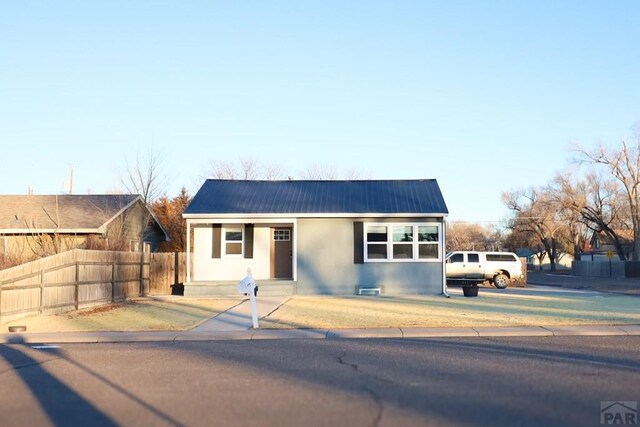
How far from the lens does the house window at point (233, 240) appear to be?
2903cm

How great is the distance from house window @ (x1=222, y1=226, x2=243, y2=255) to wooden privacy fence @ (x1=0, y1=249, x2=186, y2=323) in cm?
352

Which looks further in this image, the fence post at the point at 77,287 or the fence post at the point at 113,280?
the fence post at the point at 113,280

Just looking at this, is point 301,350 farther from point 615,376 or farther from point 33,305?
point 33,305

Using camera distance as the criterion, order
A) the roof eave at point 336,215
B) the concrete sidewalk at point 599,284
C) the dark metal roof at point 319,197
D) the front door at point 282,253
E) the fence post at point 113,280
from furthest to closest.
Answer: the concrete sidewalk at point 599,284 → the front door at point 282,253 → the dark metal roof at point 319,197 → the roof eave at point 336,215 → the fence post at point 113,280

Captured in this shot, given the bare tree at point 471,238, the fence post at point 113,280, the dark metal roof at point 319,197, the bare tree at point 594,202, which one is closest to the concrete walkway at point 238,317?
the dark metal roof at point 319,197

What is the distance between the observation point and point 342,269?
27.9 metres

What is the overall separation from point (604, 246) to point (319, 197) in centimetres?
8232

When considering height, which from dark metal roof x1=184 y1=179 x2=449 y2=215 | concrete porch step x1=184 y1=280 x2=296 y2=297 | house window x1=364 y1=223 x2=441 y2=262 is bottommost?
concrete porch step x1=184 y1=280 x2=296 y2=297

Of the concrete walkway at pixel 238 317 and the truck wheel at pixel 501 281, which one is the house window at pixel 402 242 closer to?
the concrete walkway at pixel 238 317

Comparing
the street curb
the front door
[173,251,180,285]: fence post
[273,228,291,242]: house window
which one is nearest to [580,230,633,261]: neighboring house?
the front door

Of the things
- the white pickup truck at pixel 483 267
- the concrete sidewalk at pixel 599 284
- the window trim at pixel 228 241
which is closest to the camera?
the window trim at pixel 228 241

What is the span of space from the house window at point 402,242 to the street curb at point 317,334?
422 inches

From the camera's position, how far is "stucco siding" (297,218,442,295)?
91.2ft

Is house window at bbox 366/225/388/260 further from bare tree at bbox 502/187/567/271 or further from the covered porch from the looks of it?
bare tree at bbox 502/187/567/271
